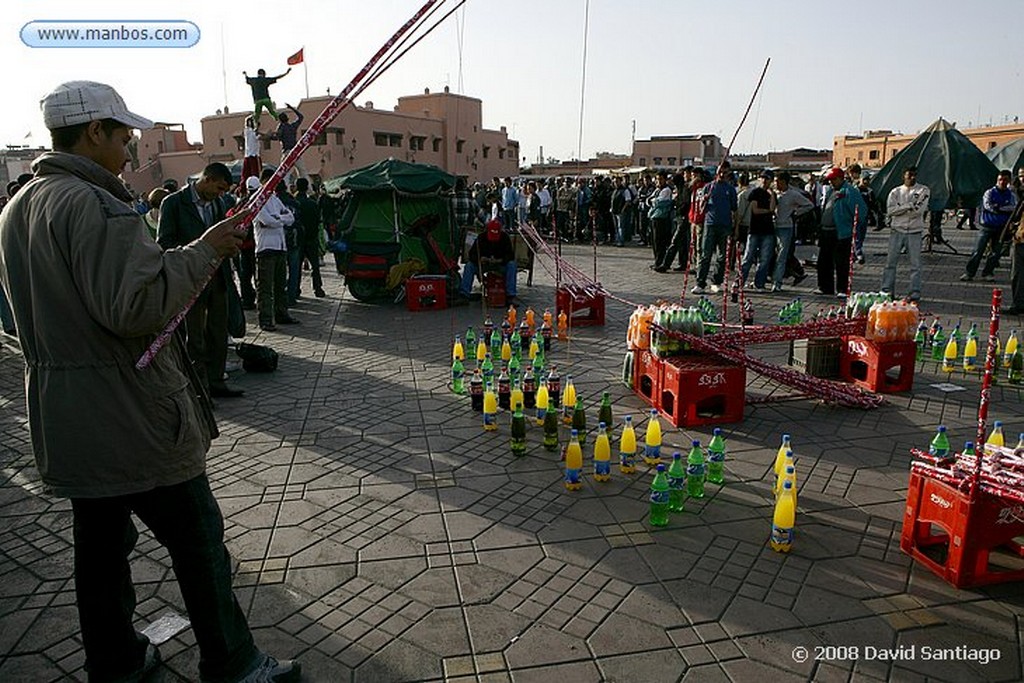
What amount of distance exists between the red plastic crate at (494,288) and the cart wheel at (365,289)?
211 centimetres

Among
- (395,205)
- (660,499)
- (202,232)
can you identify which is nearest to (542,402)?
(660,499)

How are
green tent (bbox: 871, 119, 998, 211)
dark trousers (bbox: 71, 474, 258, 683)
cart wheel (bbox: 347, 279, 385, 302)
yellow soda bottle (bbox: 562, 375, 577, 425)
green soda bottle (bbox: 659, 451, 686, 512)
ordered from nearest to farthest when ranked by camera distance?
dark trousers (bbox: 71, 474, 258, 683), green soda bottle (bbox: 659, 451, 686, 512), yellow soda bottle (bbox: 562, 375, 577, 425), cart wheel (bbox: 347, 279, 385, 302), green tent (bbox: 871, 119, 998, 211)

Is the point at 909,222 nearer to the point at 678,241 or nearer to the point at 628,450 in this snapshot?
the point at 678,241

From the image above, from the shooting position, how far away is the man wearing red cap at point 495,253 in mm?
11078

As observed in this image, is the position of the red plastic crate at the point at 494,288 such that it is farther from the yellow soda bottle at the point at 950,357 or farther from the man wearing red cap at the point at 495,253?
the yellow soda bottle at the point at 950,357

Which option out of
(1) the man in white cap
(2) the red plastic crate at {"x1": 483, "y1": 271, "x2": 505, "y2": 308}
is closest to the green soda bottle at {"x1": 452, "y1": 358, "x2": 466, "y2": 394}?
(1) the man in white cap

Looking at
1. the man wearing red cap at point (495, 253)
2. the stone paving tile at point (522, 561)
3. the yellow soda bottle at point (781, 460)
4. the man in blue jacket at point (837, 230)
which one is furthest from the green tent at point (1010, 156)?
the yellow soda bottle at point (781, 460)

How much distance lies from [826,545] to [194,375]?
11.9 feet

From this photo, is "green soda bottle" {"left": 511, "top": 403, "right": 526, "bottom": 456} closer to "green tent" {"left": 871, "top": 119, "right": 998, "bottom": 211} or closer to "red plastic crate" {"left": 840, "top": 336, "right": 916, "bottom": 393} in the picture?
"red plastic crate" {"left": 840, "top": 336, "right": 916, "bottom": 393}

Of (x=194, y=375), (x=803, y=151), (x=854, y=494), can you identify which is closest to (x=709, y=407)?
(x=854, y=494)

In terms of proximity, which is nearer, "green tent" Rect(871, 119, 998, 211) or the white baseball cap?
the white baseball cap

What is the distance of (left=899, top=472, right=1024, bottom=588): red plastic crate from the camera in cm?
346

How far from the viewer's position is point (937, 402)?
256 inches

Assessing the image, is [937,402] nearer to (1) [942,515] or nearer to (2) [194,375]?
(1) [942,515]
